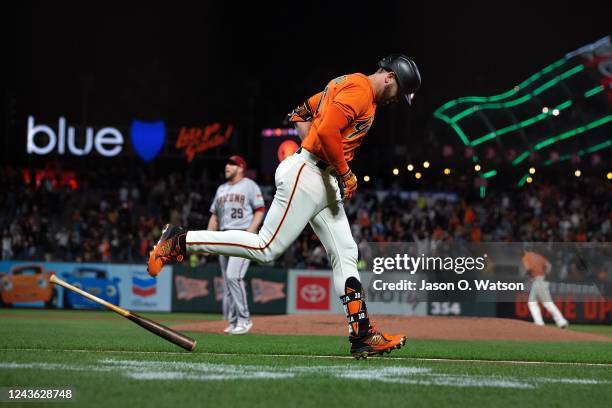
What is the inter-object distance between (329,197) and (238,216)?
4.56m

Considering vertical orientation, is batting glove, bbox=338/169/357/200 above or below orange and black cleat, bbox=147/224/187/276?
above

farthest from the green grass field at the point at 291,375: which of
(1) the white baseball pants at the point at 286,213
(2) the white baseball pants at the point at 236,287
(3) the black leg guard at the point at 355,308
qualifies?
(2) the white baseball pants at the point at 236,287

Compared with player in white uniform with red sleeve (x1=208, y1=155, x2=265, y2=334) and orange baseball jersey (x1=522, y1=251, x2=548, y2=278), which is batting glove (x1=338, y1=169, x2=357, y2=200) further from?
orange baseball jersey (x1=522, y1=251, x2=548, y2=278)

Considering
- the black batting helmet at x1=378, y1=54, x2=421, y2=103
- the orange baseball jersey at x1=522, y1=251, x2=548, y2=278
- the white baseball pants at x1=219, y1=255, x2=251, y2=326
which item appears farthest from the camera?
the orange baseball jersey at x1=522, y1=251, x2=548, y2=278

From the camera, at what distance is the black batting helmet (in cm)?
705

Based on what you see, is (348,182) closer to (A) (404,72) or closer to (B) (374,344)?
(A) (404,72)

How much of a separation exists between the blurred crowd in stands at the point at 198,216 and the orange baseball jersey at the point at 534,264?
20.6ft

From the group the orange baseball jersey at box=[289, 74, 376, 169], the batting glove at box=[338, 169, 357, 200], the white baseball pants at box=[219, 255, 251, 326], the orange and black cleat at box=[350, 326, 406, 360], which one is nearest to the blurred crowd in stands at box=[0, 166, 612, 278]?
the white baseball pants at box=[219, 255, 251, 326]

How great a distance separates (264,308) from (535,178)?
24868 millimetres

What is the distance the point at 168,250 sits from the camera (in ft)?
22.8

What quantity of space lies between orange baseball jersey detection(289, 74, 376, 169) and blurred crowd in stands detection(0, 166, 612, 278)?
16.3 metres

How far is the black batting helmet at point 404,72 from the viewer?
7.05 meters

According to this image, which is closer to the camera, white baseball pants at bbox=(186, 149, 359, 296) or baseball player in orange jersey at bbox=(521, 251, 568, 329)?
white baseball pants at bbox=(186, 149, 359, 296)

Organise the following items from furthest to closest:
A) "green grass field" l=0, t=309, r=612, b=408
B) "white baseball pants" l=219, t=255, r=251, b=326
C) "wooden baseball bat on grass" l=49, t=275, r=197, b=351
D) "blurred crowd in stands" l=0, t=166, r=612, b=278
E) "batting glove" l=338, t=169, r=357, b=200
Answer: "blurred crowd in stands" l=0, t=166, r=612, b=278, "white baseball pants" l=219, t=255, r=251, b=326, "wooden baseball bat on grass" l=49, t=275, r=197, b=351, "batting glove" l=338, t=169, r=357, b=200, "green grass field" l=0, t=309, r=612, b=408
